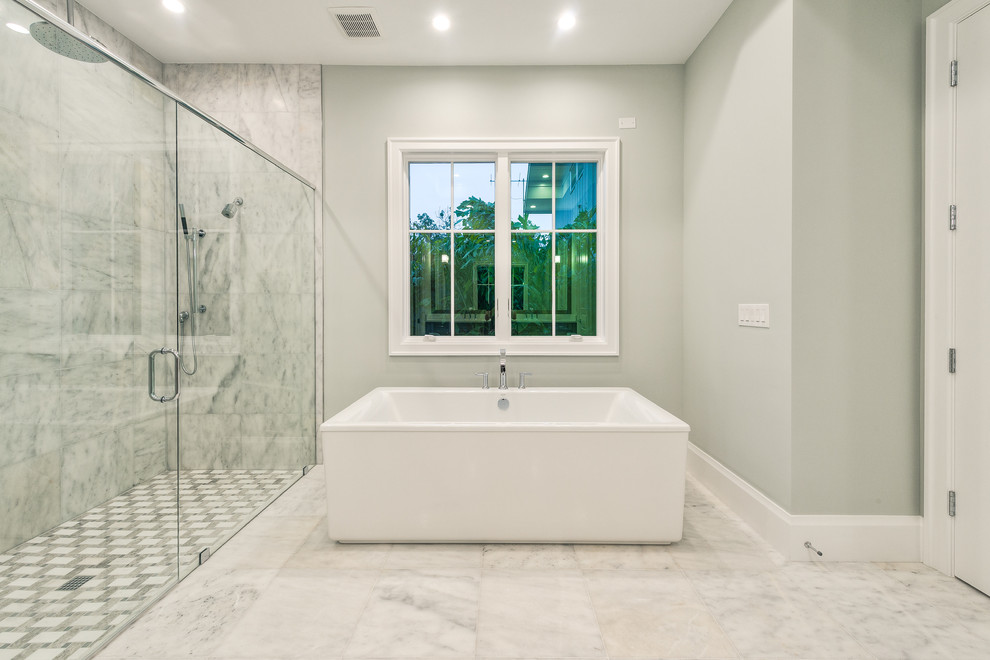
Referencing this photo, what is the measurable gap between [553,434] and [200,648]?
4.67 ft

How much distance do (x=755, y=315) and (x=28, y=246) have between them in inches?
110

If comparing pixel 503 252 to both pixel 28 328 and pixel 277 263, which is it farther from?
pixel 28 328

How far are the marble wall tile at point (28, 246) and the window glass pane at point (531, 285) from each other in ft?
7.82

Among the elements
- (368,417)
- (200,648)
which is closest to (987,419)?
(368,417)

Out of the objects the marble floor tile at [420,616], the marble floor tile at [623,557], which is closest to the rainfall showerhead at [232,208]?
the marble floor tile at [420,616]

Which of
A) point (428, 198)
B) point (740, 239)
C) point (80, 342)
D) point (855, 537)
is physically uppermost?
point (428, 198)

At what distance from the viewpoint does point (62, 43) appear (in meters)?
1.59

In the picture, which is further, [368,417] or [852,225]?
[368,417]

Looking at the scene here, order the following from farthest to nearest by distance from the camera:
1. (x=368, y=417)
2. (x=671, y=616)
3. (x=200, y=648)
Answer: (x=368, y=417)
(x=671, y=616)
(x=200, y=648)

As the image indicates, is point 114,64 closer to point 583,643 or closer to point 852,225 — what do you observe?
point 583,643

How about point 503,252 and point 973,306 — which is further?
point 503,252

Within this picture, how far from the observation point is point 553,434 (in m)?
2.21

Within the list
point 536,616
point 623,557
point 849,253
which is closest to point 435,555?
point 536,616

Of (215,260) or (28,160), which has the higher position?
(28,160)
